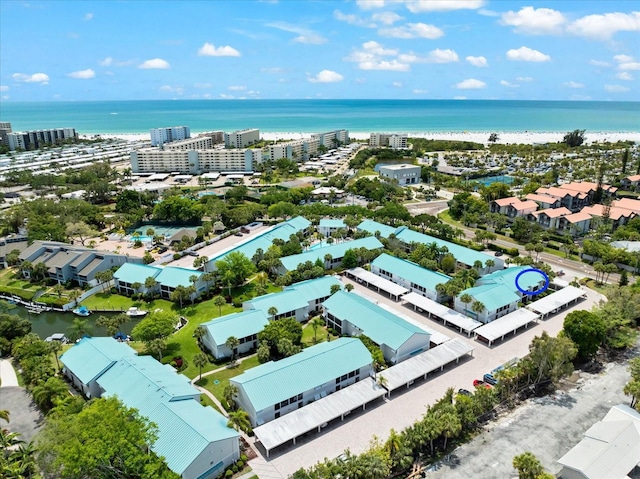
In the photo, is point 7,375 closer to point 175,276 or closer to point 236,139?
point 175,276

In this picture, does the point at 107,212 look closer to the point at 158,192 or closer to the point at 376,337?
the point at 158,192

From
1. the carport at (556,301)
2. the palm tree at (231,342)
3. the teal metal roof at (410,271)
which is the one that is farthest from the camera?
the teal metal roof at (410,271)

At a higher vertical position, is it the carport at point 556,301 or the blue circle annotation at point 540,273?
the blue circle annotation at point 540,273

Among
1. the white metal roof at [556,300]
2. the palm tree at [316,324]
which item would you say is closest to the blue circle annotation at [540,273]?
the white metal roof at [556,300]

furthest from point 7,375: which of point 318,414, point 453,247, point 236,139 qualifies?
point 236,139

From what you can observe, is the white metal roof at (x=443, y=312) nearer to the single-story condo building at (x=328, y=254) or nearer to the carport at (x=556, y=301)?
the carport at (x=556, y=301)

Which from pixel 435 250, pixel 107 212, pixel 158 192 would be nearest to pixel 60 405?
pixel 435 250

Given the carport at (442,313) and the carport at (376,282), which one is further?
the carport at (376,282)
